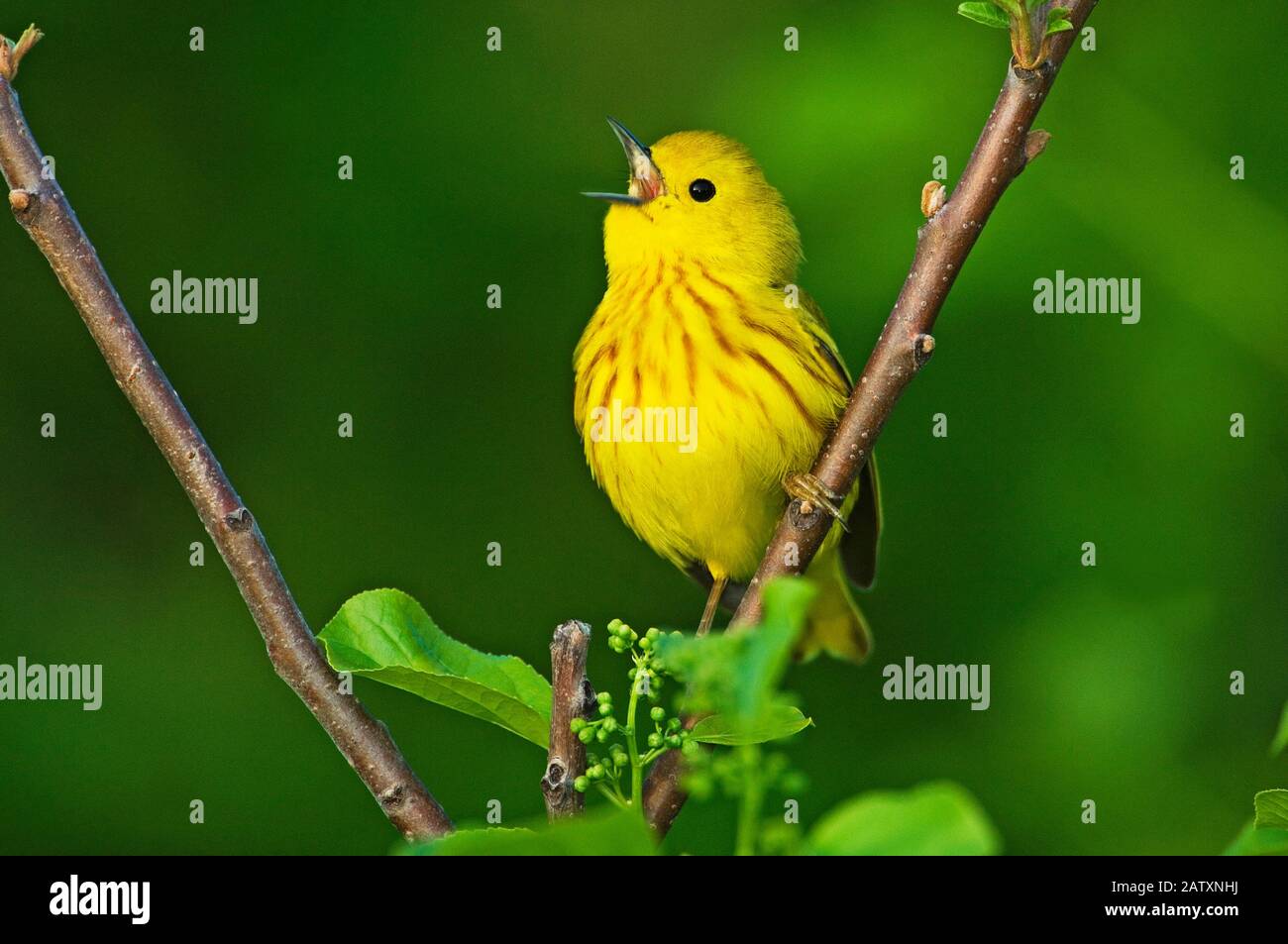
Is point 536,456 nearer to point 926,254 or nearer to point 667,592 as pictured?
point 667,592

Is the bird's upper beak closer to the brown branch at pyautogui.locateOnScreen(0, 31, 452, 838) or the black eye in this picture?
the black eye

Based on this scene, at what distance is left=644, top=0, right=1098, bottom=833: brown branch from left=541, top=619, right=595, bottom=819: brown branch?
0.21 metres

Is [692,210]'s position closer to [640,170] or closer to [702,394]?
[640,170]

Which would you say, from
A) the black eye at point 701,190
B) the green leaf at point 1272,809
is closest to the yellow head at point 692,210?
the black eye at point 701,190

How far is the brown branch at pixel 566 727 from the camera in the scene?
1.59 meters

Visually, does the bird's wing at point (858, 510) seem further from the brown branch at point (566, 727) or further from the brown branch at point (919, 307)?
the brown branch at point (566, 727)

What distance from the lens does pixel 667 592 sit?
453cm

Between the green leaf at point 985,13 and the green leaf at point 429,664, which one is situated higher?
the green leaf at point 985,13

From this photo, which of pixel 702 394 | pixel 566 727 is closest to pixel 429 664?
pixel 566 727

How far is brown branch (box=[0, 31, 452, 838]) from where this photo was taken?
5.77 feet

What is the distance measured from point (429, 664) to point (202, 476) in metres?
0.37

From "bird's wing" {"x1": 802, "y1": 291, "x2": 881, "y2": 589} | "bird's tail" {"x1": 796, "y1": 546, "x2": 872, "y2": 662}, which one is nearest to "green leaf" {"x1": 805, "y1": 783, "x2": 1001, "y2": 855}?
"bird's wing" {"x1": 802, "y1": 291, "x2": 881, "y2": 589}

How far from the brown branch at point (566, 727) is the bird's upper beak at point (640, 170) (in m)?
1.81

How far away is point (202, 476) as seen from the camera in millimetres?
1783
